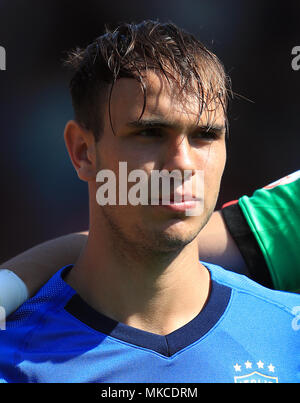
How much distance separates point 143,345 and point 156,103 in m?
0.58

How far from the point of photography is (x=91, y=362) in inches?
42.8

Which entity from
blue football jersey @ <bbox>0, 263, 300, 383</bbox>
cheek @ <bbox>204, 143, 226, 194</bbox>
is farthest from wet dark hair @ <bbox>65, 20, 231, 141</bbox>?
blue football jersey @ <bbox>0, 263, 300, 383</bbox>

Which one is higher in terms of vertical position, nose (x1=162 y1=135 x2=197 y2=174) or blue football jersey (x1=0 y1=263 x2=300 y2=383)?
nose (x1=162 y1=135 x2=197 y2=174)

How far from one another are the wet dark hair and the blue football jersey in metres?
0.47

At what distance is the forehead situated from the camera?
3.48 feet

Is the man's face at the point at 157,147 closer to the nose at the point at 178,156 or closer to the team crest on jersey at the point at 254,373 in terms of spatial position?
the nose at the point at 178,156

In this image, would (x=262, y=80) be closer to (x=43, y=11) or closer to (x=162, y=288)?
(x=43, y=11)

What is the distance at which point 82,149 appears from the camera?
124 centimetres

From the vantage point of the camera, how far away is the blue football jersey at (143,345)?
108 cm

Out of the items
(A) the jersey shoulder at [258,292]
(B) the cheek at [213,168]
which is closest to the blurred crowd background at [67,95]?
(A) the jersey shoulder at [258,292]

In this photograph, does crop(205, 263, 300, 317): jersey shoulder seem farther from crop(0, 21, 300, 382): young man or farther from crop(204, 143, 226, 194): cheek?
crop(204, 143, 226, 194): cheek

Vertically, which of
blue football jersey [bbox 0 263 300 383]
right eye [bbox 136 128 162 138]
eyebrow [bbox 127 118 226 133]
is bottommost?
blue football jersey [bbox 0 263 300 383]

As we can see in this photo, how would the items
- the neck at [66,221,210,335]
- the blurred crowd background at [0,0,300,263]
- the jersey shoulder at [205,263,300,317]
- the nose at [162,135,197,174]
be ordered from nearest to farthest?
the nose at [162,135,197,174] → the neck at [66,221,210,335] → the jersey shoulder at [205,263,300,317] → the blurred crowd background at [0,0,300,263]
